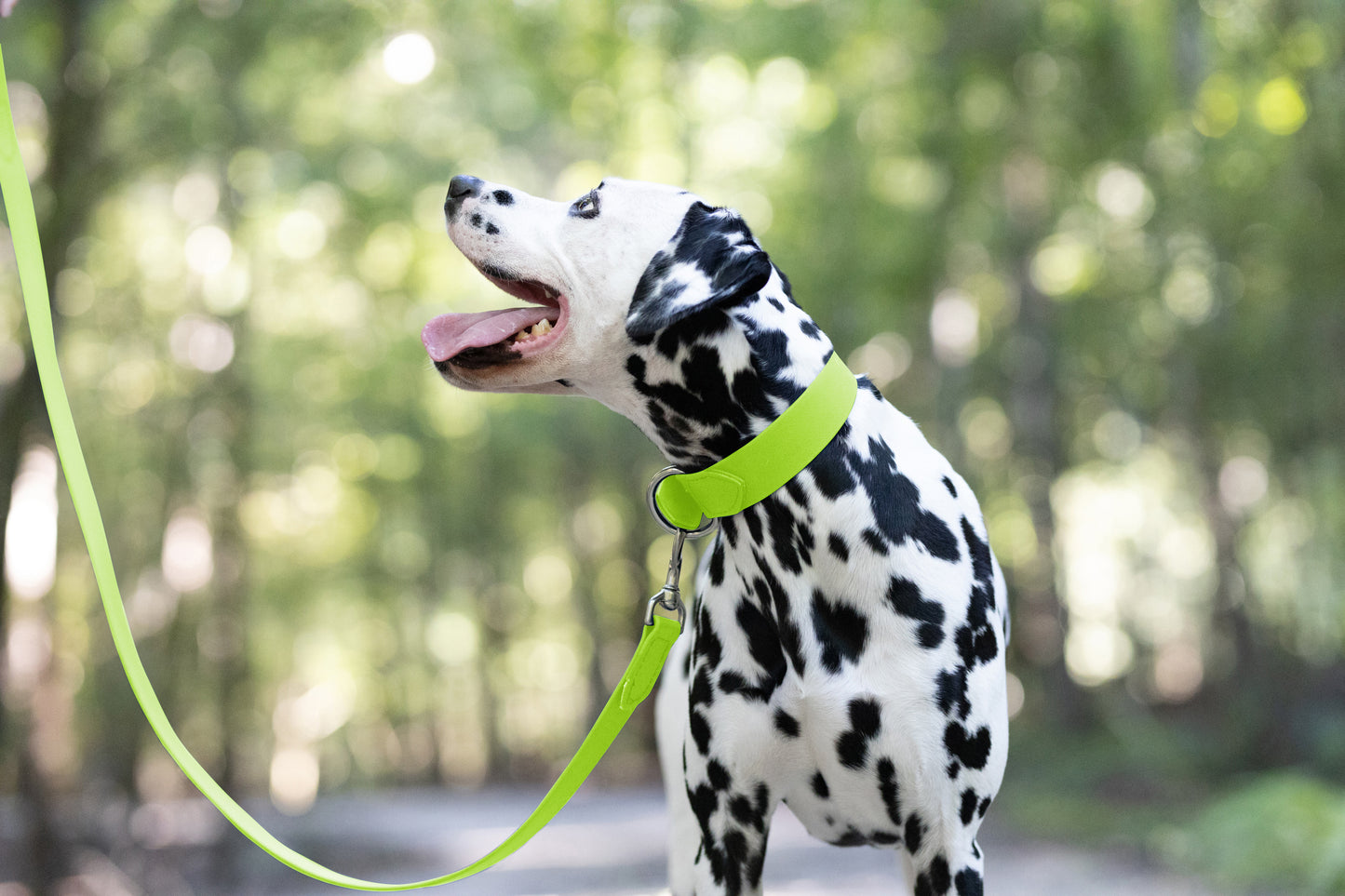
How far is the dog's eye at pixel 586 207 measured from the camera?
2.61 metres

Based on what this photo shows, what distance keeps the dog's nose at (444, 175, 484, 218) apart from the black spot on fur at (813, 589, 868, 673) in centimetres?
125

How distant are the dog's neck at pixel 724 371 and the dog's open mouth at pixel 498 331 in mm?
221

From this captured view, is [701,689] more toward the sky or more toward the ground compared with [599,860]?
more toward the sky

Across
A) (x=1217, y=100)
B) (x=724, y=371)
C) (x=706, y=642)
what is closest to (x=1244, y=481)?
(x=1217, y=100)

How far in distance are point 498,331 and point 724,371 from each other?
533mm

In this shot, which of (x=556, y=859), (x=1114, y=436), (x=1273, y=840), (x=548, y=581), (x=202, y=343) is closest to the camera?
(x=1273, y=840)

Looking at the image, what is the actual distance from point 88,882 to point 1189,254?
13590 millimetres

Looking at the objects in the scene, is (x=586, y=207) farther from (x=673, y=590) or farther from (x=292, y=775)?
(x=292, y=775)

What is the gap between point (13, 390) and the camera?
785cm

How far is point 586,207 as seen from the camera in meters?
2.62

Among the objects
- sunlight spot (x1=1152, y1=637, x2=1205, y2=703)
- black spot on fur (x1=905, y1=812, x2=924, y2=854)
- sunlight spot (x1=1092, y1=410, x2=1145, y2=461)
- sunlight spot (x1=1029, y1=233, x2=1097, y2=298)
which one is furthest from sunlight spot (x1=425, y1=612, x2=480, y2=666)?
black spot on fur (x1=905, y1=812, x2=924, y2=854)

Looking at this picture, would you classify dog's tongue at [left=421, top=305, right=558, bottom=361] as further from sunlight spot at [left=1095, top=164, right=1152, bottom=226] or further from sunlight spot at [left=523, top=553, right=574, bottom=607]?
sunlight spot at [left=523, top=553, right=574, bottom=607]

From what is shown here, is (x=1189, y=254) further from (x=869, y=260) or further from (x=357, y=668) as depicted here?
(x=357, y=668)

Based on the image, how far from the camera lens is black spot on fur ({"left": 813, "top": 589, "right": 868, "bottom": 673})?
2598mm
